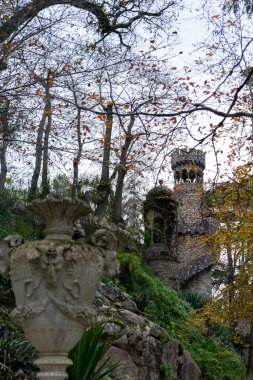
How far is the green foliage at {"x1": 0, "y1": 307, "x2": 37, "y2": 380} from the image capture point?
678 centimetres

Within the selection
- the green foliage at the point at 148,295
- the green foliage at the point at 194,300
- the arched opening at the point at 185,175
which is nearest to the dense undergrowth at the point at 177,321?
the green foliage at the point at 148,295

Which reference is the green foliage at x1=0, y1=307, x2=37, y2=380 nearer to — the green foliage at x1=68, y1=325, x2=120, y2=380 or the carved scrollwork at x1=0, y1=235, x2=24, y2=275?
the green foliage at x1=68, y1=325, x2=120, y2=380

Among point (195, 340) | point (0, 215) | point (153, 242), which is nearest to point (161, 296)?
point (195, 340)

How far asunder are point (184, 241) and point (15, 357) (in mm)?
27913

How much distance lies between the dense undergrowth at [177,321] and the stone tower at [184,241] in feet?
7.12

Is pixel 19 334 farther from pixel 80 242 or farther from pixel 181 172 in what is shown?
pixel 181 172

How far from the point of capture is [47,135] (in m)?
13.4

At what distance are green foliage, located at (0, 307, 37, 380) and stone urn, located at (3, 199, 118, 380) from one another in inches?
95.2

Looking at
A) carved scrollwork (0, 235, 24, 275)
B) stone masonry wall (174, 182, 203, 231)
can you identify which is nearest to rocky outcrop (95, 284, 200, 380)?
carved scrollwork (0, 235, 24, 275)

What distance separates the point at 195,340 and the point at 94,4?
28.5 ft

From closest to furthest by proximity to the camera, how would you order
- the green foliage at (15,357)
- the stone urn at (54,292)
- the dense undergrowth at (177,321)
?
1. the stone urn at (54,292)
2. the green foliage at (15,357)
3. the dense undergrowth at (177,321)

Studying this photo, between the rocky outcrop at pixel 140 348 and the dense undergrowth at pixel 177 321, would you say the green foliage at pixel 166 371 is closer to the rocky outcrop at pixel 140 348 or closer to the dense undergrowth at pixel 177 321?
the rocky outcrop at pixel 140 348

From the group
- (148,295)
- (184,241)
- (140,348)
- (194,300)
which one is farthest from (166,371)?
(184,241)

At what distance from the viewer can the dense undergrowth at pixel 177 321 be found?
1242cm
